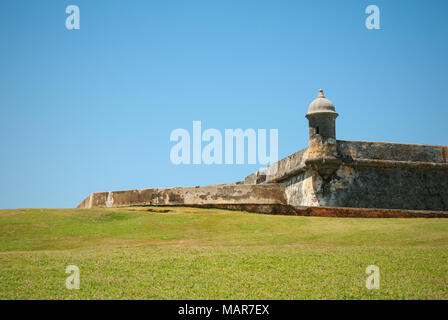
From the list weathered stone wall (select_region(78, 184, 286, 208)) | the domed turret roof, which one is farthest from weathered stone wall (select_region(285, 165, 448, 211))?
the domed turret roof

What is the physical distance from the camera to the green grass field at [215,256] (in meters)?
7.16

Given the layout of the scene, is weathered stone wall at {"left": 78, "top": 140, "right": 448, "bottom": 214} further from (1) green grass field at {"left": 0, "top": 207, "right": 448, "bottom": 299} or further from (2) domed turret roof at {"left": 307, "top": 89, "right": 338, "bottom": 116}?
(1) green grass field at {"left": 0, "top": 207, "right": 448, "bottom": 299}

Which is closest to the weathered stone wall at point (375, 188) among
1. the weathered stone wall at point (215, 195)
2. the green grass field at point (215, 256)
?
the weathered stone wall at point (215, 195)

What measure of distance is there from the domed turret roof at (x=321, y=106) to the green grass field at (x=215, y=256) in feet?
17.9

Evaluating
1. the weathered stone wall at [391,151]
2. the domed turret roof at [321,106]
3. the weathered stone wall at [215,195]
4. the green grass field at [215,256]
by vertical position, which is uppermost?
the domed turret roof at [321,106]

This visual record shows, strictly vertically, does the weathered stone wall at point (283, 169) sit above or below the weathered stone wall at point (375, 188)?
above

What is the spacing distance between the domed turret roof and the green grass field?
17.9ft

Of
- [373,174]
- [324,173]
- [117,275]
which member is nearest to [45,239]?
[117,275]

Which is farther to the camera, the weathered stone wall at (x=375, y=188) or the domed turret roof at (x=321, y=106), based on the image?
the domed turret roof at (x=321, y=106)

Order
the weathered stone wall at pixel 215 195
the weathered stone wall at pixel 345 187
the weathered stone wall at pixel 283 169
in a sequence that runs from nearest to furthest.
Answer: the weathered stone wall at pixel 215 195 → the weathered stone wall at pixel 345 187 → the weathered stone wall at pixel 283 169

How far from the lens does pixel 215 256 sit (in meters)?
9.05

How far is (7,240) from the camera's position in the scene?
37.2ft

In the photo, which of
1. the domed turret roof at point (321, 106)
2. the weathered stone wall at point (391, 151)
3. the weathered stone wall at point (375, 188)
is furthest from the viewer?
the weathered stone wall at point (391, 151)

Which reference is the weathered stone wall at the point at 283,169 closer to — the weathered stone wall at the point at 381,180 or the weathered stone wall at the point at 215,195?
the weathered stone wall at the point at 381,180
